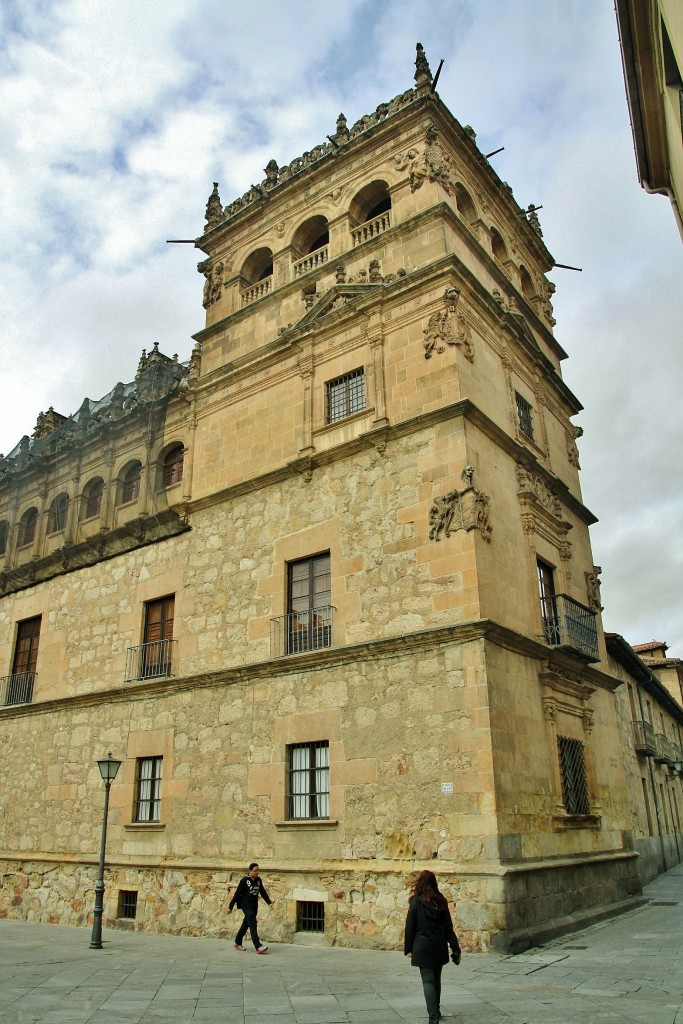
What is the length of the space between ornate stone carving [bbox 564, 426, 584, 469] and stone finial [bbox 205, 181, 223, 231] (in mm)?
11378

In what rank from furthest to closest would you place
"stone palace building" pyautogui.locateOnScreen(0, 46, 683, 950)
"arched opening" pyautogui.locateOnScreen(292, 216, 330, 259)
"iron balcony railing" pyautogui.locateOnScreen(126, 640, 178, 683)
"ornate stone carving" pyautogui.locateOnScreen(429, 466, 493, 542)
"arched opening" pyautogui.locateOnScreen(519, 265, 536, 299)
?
"arched opening" pyautogui.locateOnScreen(519, 265, 536, 299) < "arched opening" pyautogui.locateOnScreen(292, 216, 330, 259) < "iron balcony railing" pyautogui.locateOnScreen(126, 640, 178, 683) < "ornate stone carving" pyautogui.locateOnScreen(429, 466, 493, 542) < "stone palace building" pyautogui.locateOnScreen(0, 46, 683, 950)

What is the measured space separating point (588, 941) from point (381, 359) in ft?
36.3

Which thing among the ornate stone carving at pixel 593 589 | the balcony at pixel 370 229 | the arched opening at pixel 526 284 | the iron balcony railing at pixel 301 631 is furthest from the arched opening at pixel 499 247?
the iron balcony railing at pixel 301 631

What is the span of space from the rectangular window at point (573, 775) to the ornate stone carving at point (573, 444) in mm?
7786

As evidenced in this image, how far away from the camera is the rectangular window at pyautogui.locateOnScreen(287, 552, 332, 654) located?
590 inches

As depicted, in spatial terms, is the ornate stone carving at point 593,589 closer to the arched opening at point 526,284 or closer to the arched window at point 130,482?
the arched opening at point 526,284

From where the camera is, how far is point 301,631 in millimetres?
15312

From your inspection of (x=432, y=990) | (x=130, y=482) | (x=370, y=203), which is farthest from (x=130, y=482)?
(x=432, y=990)

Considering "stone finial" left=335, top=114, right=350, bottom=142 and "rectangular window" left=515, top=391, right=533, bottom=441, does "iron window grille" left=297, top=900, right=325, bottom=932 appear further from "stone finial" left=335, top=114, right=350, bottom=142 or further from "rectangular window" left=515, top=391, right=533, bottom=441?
"stone finial" left=335, top=114, right=350, bottom=142

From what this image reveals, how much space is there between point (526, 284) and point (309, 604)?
39.8 ft

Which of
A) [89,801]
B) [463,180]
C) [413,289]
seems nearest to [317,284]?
[413,289]

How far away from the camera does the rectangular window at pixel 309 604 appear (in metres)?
15.0

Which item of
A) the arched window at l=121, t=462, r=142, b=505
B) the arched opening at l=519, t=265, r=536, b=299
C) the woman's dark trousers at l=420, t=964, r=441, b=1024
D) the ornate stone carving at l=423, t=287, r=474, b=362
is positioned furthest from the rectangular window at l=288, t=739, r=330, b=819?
the arched opening at l=519, t=265, r=536, b=299

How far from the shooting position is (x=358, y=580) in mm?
14648
